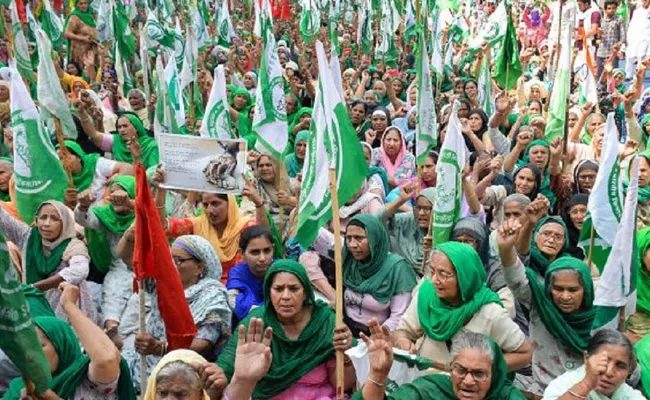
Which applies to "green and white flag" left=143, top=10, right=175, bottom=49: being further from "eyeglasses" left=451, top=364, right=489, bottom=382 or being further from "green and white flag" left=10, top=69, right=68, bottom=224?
"eyeglasses" left=451, top=364, right=489, bottom=382

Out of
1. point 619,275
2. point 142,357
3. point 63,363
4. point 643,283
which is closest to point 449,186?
point 643,283

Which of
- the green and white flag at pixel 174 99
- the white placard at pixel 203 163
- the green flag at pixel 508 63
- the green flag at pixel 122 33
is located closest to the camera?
the white placard at pixel 203 163

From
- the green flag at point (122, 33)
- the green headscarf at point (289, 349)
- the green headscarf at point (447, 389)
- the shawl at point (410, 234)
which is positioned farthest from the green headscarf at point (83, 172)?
the green flag at point (122, 33)

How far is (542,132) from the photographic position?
288 inches

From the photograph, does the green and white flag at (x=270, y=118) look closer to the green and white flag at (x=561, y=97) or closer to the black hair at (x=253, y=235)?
the black hair at (x=253, y=235)

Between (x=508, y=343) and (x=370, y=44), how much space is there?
9674mm

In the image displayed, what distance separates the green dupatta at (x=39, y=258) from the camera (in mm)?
4445

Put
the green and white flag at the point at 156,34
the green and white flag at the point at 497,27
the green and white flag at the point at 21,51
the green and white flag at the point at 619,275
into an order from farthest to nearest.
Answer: the green and white flag at the point at 156,34 → the green and white flag at the point at 497,27 → the green and white flag at the point at 21,51 → the green and white flag at the point at 619,275

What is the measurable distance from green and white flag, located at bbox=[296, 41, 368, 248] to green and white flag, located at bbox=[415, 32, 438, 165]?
1.62 meters

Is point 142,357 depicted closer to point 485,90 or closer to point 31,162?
point 31,162

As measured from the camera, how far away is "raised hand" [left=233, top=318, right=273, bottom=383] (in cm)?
297

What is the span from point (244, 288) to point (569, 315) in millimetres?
1678

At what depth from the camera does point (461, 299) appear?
3594 millimetres

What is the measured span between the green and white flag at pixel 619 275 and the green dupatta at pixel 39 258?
9.26 feet
